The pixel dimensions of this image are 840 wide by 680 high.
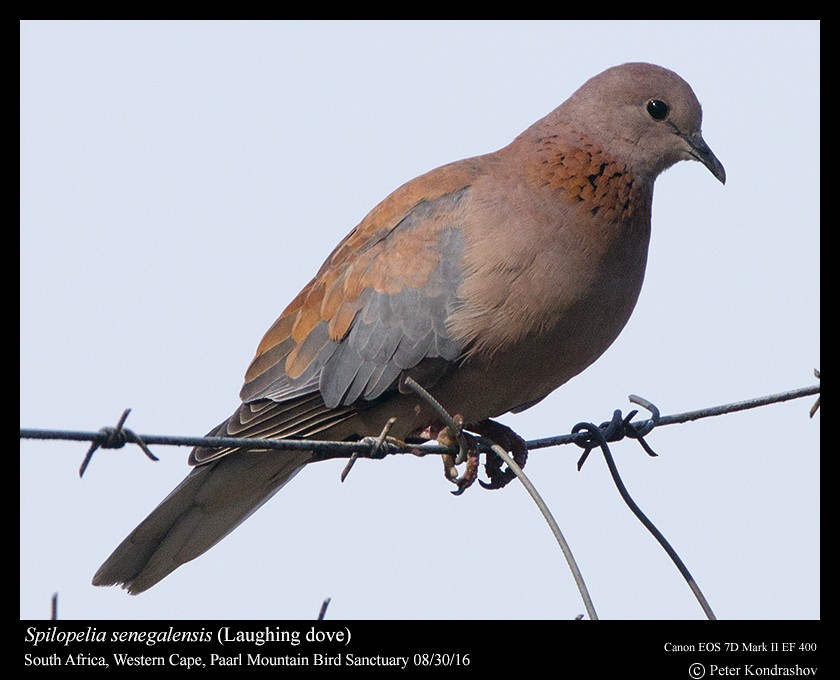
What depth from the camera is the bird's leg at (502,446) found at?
4.34 meters

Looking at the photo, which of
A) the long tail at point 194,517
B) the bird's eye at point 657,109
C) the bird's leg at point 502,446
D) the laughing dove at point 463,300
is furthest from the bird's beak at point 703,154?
the long tail at point 194,517

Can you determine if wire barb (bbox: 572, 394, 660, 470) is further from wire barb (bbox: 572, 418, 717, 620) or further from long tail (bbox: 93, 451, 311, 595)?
long tail (bbox: 93, 451, 311, 595)

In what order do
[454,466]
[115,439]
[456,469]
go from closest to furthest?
[115,439]
[454,466]
[456,469]

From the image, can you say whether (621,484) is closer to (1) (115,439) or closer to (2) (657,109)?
(1) (115,439)

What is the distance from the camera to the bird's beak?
4.57 metres

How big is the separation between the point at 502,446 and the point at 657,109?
1477 millimetres

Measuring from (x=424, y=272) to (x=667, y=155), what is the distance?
1.13 metres

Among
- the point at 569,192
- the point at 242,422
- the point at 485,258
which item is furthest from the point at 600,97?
the point at 242,422

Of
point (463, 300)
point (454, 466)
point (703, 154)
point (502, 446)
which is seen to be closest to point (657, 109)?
point (703, 154)

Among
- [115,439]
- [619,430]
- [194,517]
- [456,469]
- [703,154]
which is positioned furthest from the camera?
[703,154]

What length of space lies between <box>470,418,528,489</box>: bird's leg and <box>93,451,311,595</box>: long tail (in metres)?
0.72

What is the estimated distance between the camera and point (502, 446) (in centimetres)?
454

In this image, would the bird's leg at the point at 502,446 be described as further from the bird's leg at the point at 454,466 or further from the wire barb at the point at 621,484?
the wire barb at the point at 621,484

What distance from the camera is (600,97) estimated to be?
4.60m
